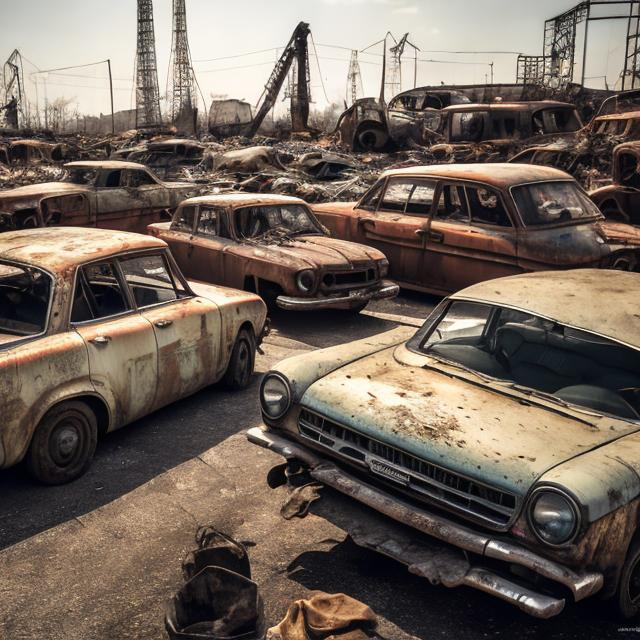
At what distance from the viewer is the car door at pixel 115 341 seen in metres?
4.83

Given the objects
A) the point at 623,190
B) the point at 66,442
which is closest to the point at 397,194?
the point at 623,190

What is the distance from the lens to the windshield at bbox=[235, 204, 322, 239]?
8.80 metres

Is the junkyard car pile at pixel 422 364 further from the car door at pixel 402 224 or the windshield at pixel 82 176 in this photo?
the windshield at pixel 82 176

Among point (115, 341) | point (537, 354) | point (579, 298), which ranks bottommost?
point (115, 341)

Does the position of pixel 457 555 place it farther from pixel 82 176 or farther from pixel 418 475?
pixel 82 176

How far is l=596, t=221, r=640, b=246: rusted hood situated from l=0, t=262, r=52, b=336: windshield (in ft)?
21.1

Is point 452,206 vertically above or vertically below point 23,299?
above

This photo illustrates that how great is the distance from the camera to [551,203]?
28.7 feet

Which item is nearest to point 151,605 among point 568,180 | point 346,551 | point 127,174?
point 346,551

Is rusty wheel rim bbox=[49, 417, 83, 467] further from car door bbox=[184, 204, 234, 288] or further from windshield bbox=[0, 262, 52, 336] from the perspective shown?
car door bbox=[184, 204, 234, 288]

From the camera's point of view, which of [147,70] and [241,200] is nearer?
[241,200]

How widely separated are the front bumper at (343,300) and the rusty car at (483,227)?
0.69 metres

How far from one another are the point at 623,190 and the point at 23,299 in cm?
885

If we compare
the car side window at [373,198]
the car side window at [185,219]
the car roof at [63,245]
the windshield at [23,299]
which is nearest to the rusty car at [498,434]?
the windshield at [23,299]
